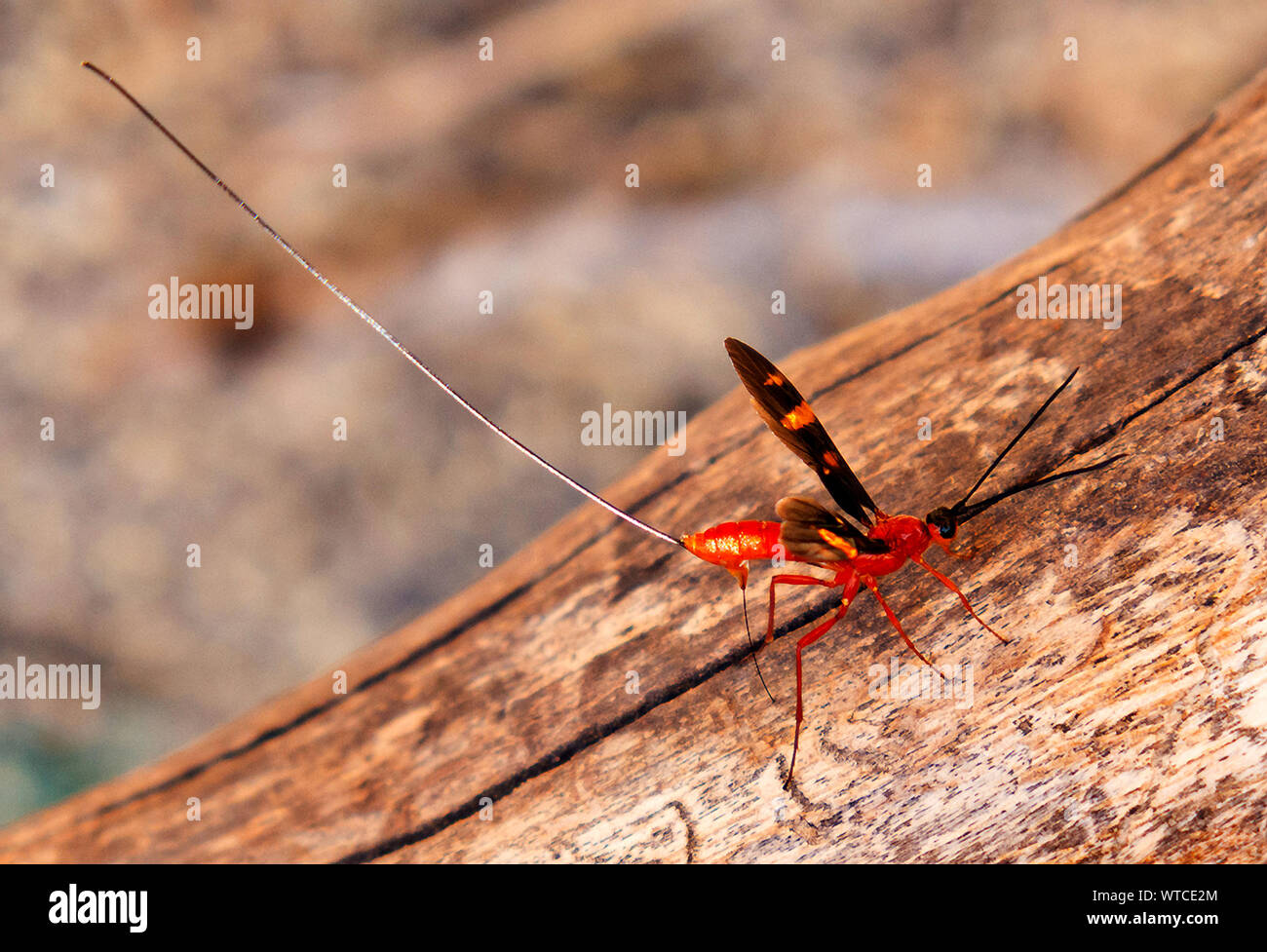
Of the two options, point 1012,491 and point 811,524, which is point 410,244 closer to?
point 811,524

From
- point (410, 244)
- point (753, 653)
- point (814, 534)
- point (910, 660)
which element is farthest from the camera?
point (410, 244)

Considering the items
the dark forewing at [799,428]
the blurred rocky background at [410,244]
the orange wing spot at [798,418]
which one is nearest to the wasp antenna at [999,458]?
the dark forewing at [799,428]

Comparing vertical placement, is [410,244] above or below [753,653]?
above

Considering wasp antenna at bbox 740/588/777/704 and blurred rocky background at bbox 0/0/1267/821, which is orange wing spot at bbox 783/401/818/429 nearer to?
wasp antenna at bbox 740/588/777/704

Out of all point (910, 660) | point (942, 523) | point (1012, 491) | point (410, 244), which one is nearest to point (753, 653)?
point (910, 660)

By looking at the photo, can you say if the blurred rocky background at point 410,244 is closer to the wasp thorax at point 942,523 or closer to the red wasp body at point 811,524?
the red wasp body at point 811,524

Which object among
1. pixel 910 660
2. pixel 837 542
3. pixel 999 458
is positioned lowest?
pixel 910 660

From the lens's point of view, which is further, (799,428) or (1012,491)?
(799,428)
